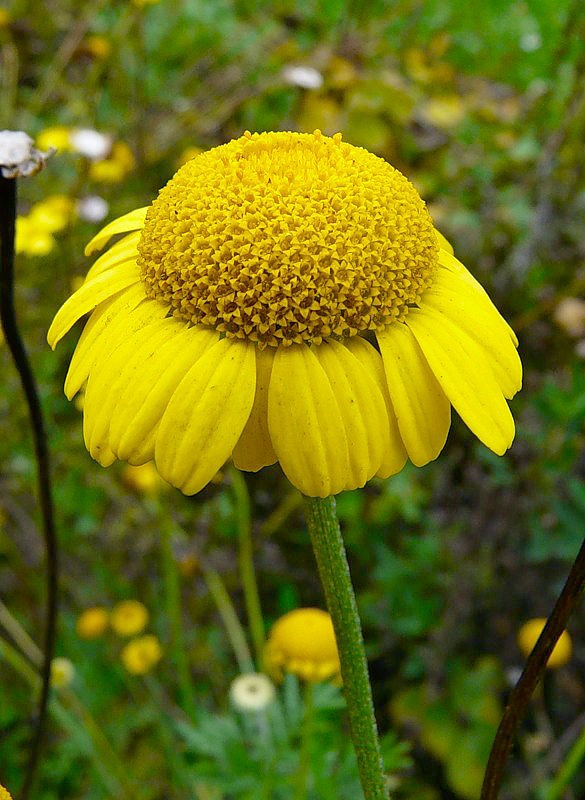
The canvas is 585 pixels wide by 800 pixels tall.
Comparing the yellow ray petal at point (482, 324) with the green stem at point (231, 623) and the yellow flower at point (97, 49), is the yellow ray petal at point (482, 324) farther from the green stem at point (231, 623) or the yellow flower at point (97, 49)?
the yellow flower at point (97, 49)

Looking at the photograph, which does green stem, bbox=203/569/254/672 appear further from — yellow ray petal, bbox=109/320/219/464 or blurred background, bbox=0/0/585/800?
yellow ray petal, bbox=109/320/219/464

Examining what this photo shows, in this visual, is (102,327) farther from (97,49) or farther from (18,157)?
(97,49)

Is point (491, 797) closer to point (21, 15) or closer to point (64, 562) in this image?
point (64, 562)

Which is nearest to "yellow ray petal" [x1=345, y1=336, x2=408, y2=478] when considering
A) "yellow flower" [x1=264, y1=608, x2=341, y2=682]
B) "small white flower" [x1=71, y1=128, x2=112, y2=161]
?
"yellow flower" [x1=264, y1=608, x2=341, y2=682]

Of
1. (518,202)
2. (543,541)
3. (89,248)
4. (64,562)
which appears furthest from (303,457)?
(518,202)

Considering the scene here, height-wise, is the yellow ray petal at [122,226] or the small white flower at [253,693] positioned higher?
the yellow ray petal at [122,226]

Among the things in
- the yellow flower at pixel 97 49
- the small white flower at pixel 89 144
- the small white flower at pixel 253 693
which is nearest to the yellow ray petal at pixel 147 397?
the small white flower at pixel 253 693
